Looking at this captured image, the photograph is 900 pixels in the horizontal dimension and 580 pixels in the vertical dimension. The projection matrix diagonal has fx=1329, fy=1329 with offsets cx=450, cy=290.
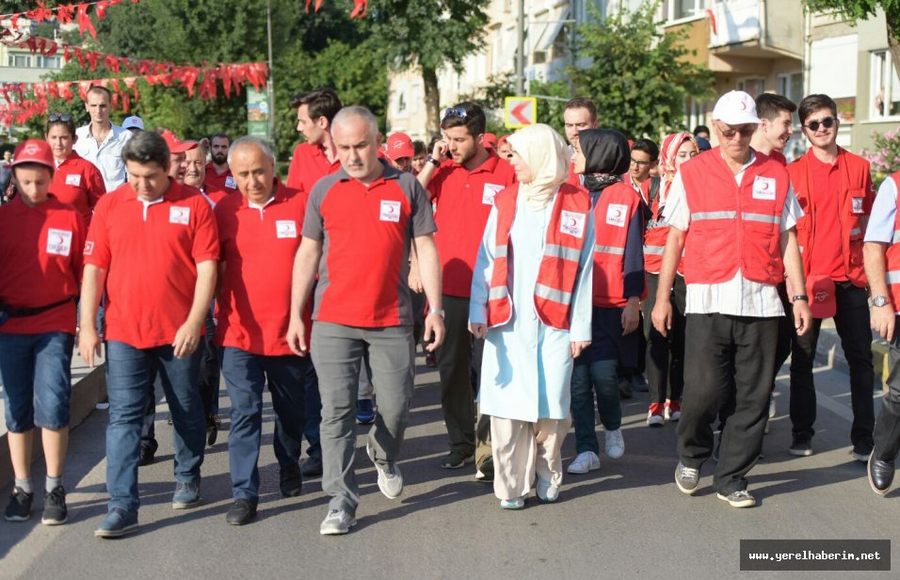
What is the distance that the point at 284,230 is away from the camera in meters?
6.57

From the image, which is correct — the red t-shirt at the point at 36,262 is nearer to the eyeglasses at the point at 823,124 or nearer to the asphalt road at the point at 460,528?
the asphalt road at the point at 460,528

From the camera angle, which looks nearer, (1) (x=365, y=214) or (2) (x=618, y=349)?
(1) (x=365, y=214)

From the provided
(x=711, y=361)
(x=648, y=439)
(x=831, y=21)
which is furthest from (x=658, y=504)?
(x=831, y=21)

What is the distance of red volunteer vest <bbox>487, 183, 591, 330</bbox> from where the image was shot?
6.60 metres

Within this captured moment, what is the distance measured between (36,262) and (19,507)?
1.22 meters

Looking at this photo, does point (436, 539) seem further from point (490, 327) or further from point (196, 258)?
point (196, 258)

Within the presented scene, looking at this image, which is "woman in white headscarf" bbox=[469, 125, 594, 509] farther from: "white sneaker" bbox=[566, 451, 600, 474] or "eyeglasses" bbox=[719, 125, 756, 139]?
"white sneaker" bbox=[566, 451, 600, 474]

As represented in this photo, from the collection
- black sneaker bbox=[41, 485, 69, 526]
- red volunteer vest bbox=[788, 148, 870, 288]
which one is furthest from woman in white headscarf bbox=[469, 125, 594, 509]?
black sneaker bbox=[41, 485, 69, 526]

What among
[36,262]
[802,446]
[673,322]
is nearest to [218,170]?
[673,322]

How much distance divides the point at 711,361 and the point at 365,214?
1973 millimetres

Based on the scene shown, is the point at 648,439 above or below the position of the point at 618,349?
below

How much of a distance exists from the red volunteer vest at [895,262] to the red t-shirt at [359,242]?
101 inches

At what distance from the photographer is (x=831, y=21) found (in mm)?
28781

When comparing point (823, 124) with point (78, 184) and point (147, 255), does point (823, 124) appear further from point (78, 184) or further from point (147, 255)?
point (78, 184)
